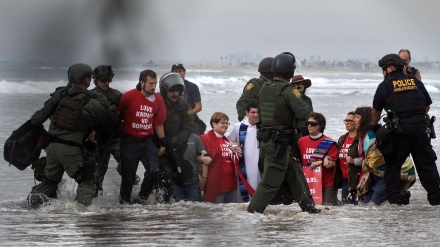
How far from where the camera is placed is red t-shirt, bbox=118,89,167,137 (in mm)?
10695

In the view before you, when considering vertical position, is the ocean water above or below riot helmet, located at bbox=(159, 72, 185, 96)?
below

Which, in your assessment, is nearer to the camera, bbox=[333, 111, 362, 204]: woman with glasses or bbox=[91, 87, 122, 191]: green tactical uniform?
bbox=[91, 87, 122, 191]: green tactical uniform

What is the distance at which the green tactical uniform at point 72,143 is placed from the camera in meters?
10.2

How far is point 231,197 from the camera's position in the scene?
1145cm

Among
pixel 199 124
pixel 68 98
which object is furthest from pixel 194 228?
pixel 199 124

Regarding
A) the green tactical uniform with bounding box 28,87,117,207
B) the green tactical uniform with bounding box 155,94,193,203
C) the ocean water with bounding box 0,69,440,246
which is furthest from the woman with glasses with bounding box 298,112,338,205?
the green tactical uniform with bounding box 28,87,117,207

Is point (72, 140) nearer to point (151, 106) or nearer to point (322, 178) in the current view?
point (151, 106)

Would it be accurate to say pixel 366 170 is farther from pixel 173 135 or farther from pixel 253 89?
pixel 173 135

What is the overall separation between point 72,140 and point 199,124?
3182 millimetres

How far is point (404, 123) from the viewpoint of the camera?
421 inches

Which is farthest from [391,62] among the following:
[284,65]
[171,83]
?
[171,83]

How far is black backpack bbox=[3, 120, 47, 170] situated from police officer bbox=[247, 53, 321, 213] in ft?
7.83

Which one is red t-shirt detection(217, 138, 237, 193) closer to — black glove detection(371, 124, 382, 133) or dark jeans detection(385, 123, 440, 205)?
black glove detection(371, 124, 382, 133)

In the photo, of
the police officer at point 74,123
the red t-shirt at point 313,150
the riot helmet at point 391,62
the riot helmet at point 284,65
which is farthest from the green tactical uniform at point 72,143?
the riot helmet at point 391,62
